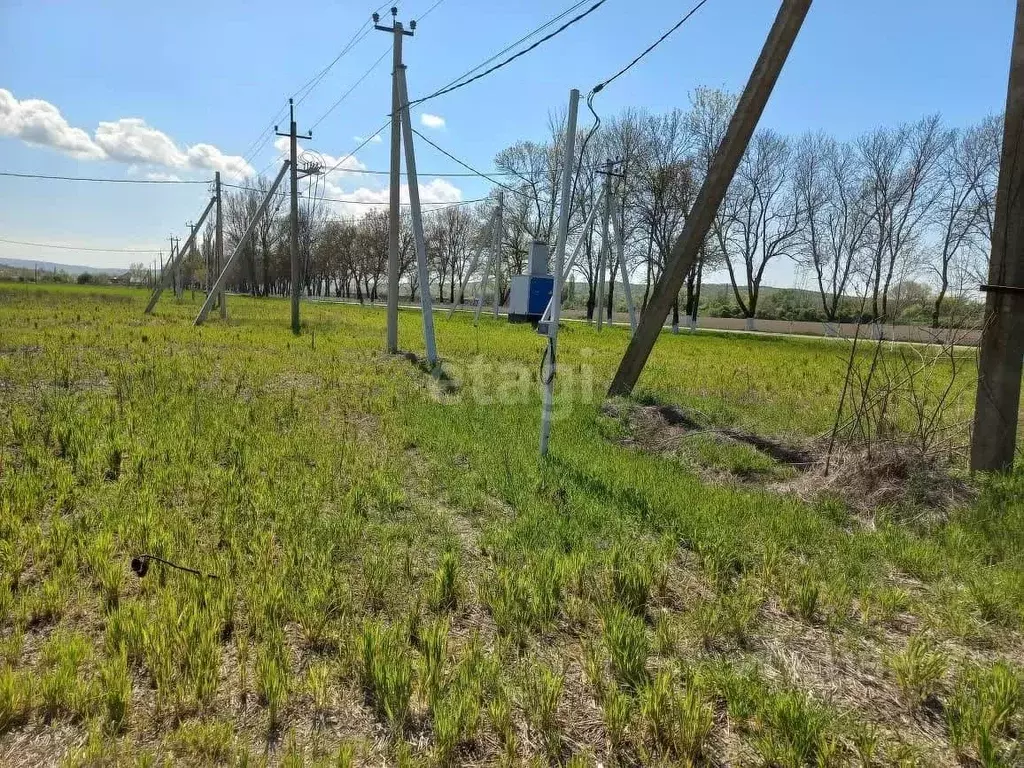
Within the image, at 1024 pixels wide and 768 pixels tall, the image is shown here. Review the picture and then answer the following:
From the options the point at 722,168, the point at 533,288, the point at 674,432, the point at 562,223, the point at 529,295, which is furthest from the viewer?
the point at 529,295

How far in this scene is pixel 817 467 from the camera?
620cm

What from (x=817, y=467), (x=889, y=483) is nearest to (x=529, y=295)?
(x=817, y=467)

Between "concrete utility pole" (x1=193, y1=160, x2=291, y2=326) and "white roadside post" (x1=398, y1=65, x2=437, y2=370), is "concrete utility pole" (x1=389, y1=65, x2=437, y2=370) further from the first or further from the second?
"concrete utility pole" (x1=193, y1=160, x2=291, y2=326)

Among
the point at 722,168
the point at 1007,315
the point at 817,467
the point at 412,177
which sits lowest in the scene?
the point at 817,467

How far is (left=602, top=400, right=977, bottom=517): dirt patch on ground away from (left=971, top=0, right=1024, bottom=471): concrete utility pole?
470mm

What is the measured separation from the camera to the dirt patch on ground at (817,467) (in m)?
5.35

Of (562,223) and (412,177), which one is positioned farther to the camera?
(412,177)

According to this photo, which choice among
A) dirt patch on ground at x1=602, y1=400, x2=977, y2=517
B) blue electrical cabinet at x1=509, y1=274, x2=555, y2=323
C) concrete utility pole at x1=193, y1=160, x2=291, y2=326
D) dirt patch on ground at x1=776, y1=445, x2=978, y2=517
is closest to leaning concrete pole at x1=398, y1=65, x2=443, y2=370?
blue electrical cabinet at x1=509, y1=274, x2=555, y2=323

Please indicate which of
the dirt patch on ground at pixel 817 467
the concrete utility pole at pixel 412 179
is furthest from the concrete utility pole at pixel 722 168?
the concrete utility pole at pixel 412 179

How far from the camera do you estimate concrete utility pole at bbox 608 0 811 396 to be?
7.32m

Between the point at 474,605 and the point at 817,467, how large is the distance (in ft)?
14.4

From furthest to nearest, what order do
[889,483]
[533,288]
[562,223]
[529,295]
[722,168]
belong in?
[529,295], [533,288], [722,168], [562,223], [889,483]

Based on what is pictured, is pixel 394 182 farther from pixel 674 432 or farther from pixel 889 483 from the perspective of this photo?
pixel 889 483

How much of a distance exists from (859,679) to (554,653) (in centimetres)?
151
